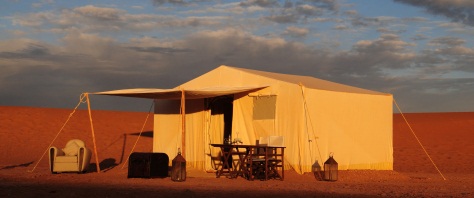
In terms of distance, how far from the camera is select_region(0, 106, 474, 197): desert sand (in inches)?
397

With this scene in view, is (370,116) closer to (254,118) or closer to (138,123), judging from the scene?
(254,118)

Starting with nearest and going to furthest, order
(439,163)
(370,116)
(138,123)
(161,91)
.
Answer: (161,91) → (370,116) → (439,163) → (138,123)

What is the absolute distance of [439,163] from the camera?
21172mm

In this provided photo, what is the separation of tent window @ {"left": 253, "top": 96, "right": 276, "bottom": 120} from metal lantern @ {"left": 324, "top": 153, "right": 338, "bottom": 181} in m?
1.57

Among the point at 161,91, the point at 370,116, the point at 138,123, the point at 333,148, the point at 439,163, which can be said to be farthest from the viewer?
the point at 138,123

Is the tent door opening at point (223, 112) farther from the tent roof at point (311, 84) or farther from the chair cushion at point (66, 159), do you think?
the chair cushion at point (66, 159)

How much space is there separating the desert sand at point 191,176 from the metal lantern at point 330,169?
309 millimetres

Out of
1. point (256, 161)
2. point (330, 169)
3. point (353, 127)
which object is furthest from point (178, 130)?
point (330, 169)

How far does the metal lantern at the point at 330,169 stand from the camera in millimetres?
13172

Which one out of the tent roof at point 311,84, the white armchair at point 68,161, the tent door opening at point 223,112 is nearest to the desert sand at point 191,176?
the white armchair at point 68,161

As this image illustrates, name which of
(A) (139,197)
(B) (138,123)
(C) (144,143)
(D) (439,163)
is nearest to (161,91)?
(A) (139,197)

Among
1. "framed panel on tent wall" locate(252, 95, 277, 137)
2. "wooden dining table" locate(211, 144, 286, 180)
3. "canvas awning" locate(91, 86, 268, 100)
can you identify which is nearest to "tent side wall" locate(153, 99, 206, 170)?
"canvas awning" locate(91, 86, 268, 100)

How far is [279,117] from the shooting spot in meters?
14.0

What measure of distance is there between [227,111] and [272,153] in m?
3.16
